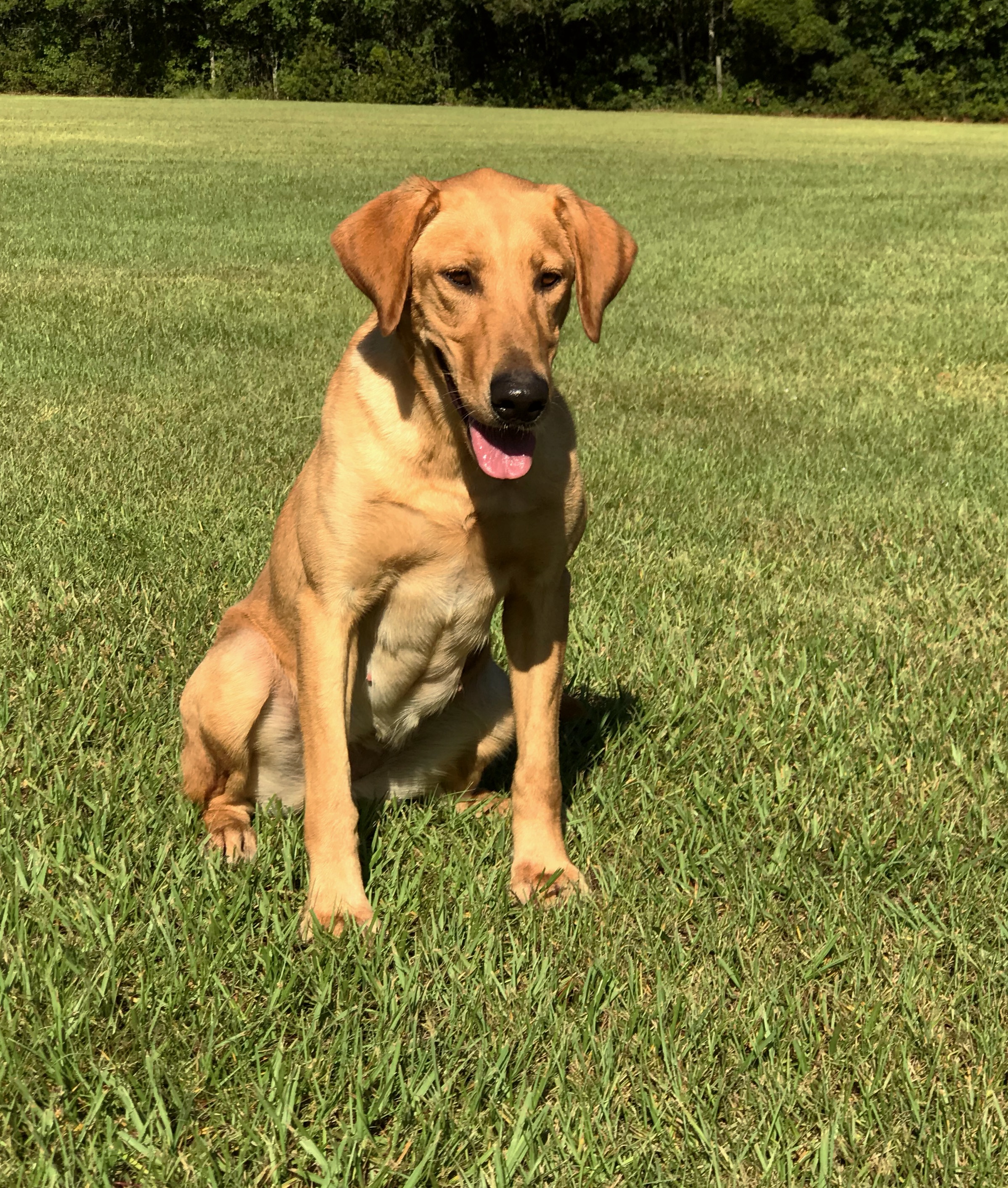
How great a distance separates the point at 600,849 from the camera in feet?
9.95

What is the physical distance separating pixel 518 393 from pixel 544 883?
116 centimetres

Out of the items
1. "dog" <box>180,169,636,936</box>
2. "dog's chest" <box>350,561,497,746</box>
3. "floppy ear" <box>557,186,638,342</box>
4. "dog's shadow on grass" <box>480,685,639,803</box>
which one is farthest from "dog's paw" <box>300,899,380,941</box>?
"floppy ear" <box>557,186,638,342</box>

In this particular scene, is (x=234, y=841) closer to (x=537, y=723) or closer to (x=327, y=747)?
(x=327, y=747)

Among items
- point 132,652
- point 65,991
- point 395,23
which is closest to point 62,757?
point 132,652

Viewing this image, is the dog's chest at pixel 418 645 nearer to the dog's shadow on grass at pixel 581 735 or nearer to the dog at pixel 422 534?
the dog at pixel 422 534

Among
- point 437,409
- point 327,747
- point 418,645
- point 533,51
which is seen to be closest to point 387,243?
point 437,409

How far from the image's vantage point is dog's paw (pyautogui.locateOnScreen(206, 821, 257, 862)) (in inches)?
111

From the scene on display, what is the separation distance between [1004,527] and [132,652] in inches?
157

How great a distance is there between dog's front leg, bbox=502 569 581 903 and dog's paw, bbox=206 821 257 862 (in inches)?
25.7

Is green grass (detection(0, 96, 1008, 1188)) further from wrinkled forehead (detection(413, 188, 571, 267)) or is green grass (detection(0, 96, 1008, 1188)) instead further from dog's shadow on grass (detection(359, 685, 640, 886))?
wrinkled forehead (detection(413, 188, 571, 267))

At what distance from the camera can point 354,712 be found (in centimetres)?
300

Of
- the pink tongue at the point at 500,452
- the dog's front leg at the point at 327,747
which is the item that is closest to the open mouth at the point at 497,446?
the pink tongue at the point at 500,452

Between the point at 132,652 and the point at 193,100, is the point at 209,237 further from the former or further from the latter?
the point at 193,100

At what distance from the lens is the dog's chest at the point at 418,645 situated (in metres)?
2.76
